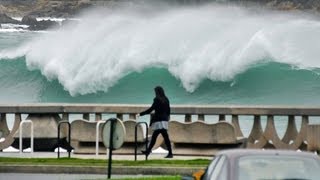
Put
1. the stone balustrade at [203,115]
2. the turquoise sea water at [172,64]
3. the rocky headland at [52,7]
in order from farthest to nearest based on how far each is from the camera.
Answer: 1. the rocky headland at [52,7]
2. the turquoise sea water at [172,64]
3. the stone balustrade at [203,115]

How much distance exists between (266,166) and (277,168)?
0.11 meters

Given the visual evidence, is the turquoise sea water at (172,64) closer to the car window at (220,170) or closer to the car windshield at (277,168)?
the car window at (220,170)

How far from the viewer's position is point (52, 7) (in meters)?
148

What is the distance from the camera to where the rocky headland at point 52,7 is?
103m

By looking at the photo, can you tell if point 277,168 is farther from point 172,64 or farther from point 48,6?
point 48,6

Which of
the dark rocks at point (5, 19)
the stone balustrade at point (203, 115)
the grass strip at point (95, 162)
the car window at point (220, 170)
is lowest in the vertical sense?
the dark rocks at point (5, 19)

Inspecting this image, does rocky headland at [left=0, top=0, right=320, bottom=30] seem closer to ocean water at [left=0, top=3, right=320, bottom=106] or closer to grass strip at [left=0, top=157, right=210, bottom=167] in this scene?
ocean water at [left=0, top=3, right=320, bottom=106]

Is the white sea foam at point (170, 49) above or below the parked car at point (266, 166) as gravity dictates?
below

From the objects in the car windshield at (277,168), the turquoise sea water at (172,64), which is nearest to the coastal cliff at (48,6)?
the turquoise sea water at (172,64)

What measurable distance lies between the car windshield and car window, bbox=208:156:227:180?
158mm

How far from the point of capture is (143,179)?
696 inches

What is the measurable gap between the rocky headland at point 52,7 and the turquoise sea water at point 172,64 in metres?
52.1

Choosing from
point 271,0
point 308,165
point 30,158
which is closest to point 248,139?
point 30,158

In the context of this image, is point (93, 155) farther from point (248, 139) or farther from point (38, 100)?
point (38, 100)
